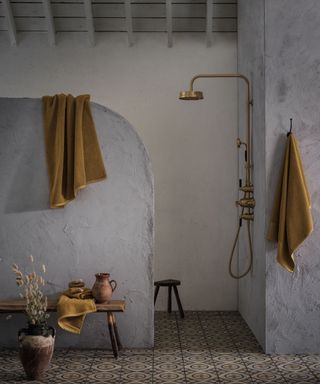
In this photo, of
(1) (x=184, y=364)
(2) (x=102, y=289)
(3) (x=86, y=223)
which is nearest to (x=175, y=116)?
(3) (x=86, y=223)

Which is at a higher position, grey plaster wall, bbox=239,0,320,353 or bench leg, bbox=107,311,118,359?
grey plaster wall, bbox=239,0,320,353

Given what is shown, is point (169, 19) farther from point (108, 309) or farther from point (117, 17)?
point (108, 309)

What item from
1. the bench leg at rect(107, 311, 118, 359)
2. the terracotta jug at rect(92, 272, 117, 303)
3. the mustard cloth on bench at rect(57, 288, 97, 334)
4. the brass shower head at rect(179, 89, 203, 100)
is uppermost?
the brass shower head at rect(179, 89, 203, 100)

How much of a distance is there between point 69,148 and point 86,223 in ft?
1.97

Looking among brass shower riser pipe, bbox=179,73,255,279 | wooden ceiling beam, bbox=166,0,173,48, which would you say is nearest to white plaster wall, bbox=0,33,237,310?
wooden ceiling beam, bbox=166,0,173,48

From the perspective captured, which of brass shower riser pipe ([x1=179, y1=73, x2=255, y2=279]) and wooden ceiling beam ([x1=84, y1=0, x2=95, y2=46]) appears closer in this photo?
brass shower riser pipe ([x1=179, y1=73, x2=255, y2=279])

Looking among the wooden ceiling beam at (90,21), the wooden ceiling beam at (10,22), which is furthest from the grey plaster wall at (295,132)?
the wooden ceiling beam at (10,22)

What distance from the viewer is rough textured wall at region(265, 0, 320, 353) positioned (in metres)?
5.07

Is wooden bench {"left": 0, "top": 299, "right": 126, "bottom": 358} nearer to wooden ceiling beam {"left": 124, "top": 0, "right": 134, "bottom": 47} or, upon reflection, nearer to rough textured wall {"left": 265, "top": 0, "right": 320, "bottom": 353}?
rough textured wall {"left": 265, "top": 0, "right": 320, "bottom": 353}

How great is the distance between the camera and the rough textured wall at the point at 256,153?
523cm

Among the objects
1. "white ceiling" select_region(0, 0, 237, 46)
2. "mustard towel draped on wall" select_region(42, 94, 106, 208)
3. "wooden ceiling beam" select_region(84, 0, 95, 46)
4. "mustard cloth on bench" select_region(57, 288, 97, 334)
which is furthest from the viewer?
"white ceiling" select_region(0, 0, 237, 46)

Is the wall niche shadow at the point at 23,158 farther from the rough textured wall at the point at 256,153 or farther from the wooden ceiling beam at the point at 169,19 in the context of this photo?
the wooden ceiling beam at the point at 169,19

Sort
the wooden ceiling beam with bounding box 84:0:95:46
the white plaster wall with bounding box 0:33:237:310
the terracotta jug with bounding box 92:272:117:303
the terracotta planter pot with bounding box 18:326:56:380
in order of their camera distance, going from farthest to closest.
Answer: the white plaster wall with bounding box 0:33:237:310
the wooden ceiling beam with bounding box 84:0:95:46
the terracotta jug with bounding box 92:272:117:303
the terracotta planter pot with bounding box 18:326:56:380

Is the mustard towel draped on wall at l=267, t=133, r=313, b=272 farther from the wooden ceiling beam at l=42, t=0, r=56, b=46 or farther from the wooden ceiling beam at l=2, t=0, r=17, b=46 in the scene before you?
the wooden ceiling beam at l=2, t=0, r=17, b=46
